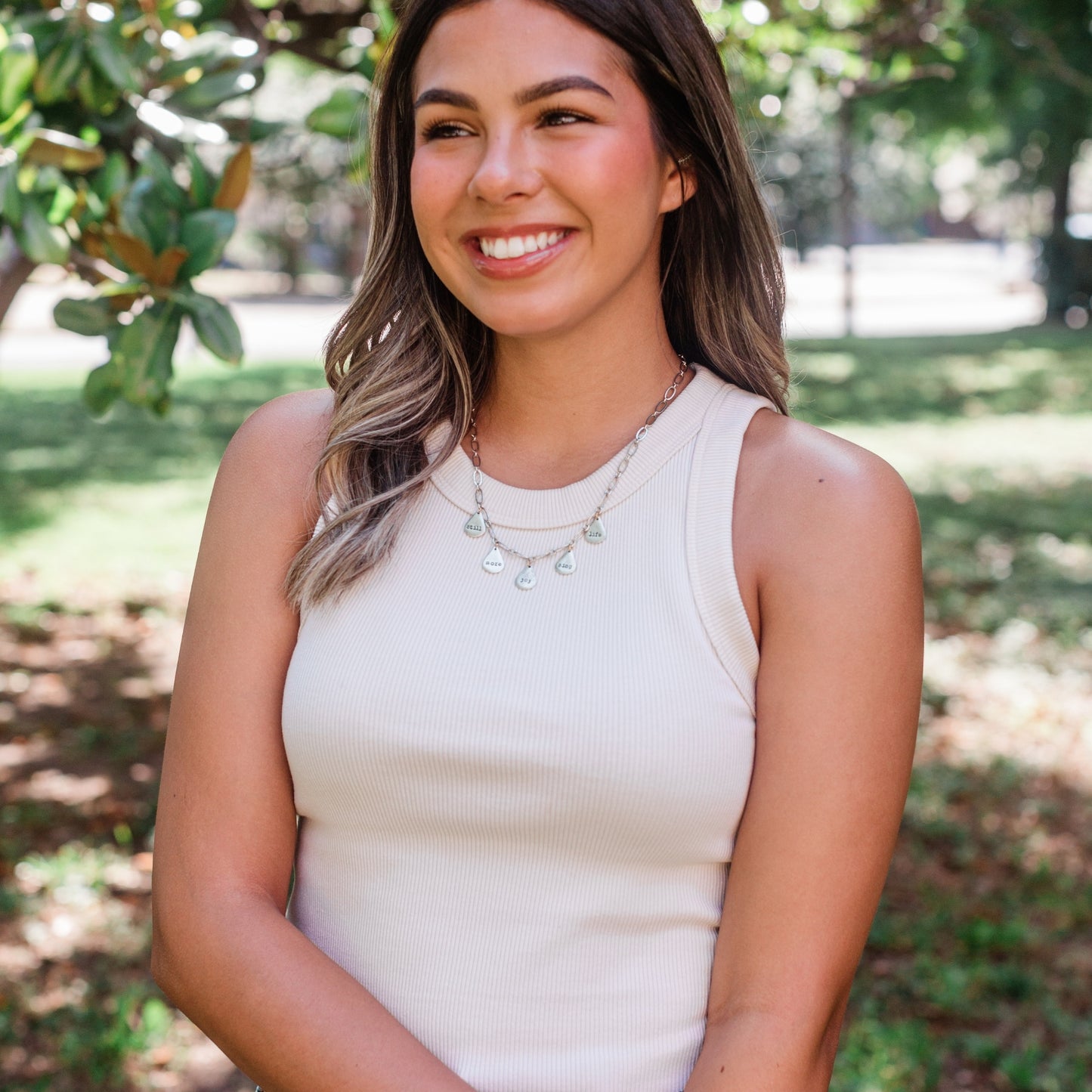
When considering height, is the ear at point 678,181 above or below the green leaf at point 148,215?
above

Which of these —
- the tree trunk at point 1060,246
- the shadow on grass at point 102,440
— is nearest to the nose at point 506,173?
the shadow on grass at point 102,440

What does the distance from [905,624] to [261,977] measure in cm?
94

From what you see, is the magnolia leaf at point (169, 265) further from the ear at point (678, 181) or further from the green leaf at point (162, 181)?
the ear at point (678, 181)

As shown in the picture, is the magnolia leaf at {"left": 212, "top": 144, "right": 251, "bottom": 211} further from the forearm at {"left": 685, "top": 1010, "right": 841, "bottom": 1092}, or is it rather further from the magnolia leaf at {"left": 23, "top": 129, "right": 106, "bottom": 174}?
the forearm at {"left": 685, "top": 1010, "right": 841, "bottom": 1092}

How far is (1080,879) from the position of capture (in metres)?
4.50

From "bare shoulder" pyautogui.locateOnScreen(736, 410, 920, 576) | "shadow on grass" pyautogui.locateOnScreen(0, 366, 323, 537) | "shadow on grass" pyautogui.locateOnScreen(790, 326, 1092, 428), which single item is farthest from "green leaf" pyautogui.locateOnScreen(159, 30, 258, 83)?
"shadow on grass" pyautogui.locateOnScreen(790, 326, 1092, 428)

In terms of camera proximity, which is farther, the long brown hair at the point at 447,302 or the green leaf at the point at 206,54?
the green leaf at the point at 206,54

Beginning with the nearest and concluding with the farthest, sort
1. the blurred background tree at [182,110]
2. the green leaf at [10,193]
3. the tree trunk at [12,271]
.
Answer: the green leaf at [10,193], the blurred background tree at [182,110], the tree trunk at [12,271]

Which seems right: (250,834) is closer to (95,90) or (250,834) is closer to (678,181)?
(678,181)

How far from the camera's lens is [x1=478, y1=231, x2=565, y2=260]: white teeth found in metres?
1.87

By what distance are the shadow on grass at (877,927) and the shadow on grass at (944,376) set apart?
6.14 m

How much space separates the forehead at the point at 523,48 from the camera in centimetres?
185

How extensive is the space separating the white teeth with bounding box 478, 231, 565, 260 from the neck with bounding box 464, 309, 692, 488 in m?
0.20

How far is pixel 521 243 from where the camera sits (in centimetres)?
187
